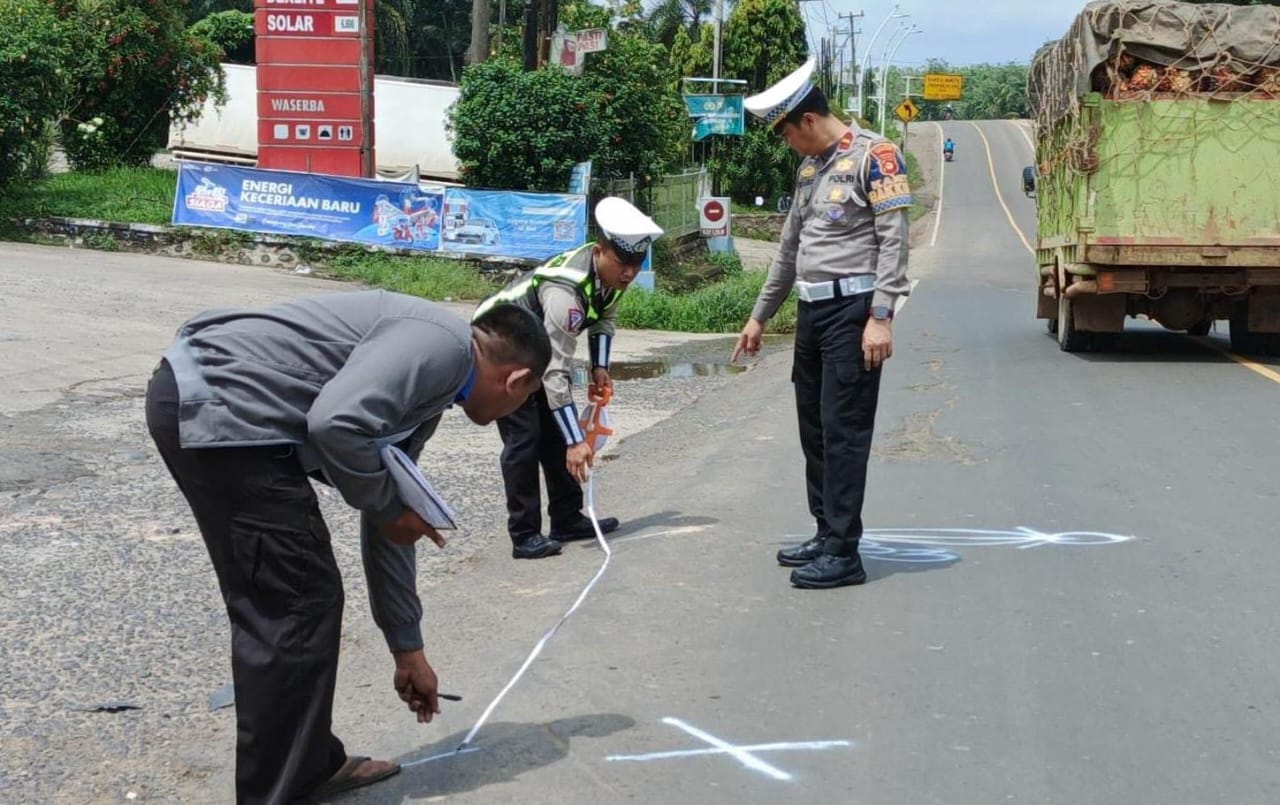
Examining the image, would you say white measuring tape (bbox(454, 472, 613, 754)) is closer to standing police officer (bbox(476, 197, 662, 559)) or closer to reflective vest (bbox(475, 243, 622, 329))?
standing police officer (bbox(476, 197, 662, 559))

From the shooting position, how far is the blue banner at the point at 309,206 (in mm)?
22219

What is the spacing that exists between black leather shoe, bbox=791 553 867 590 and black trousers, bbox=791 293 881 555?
0.13ft

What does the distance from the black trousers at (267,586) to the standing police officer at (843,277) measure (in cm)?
A: 263

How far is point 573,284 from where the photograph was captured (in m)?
6.05

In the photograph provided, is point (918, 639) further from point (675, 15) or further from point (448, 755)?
point (675, 15)

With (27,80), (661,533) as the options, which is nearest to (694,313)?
(27,80)

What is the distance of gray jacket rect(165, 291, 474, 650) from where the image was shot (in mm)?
3127

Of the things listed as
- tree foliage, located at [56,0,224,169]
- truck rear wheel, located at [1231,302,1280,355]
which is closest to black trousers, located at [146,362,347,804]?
truck rear wheel, located at [1231,302,1280,355]

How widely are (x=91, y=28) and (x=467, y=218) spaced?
918 cm

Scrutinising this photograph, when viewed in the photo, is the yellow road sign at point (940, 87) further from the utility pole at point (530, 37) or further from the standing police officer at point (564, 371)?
the standing police officer at point (564, 371)

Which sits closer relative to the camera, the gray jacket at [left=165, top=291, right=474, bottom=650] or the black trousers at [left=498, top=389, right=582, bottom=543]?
the gray jacket at [left=165, top=291, right=474, bottom=650]

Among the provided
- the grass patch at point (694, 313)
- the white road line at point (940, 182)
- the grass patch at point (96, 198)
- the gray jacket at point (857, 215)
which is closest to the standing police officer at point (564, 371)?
the gray jacket at point (857, 215)

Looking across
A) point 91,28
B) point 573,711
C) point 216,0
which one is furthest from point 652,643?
point 216,0

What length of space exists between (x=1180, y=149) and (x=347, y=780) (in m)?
11.0
